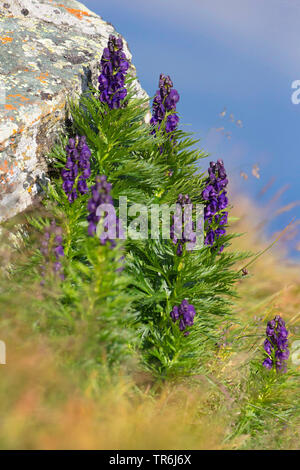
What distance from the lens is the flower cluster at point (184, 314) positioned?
140 inches

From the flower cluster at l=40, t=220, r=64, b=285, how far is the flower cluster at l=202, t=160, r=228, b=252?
1408 mm

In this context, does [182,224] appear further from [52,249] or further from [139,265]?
[52,249]

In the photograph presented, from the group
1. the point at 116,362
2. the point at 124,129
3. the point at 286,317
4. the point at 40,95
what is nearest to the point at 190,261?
the point at 116,362

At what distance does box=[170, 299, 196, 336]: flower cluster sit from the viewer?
11.7 ft

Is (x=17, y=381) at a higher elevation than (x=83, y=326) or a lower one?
lower

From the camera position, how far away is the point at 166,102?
190 inches

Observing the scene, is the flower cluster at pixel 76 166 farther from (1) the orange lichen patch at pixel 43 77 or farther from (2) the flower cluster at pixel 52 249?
(1) the orange lichen patch at pixel 43 77

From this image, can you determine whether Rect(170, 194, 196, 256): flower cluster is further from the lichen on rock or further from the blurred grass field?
the lichen on rock

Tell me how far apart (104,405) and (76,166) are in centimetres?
189

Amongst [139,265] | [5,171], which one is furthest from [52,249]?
[5,171]

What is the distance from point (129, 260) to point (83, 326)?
1427 millimetres
